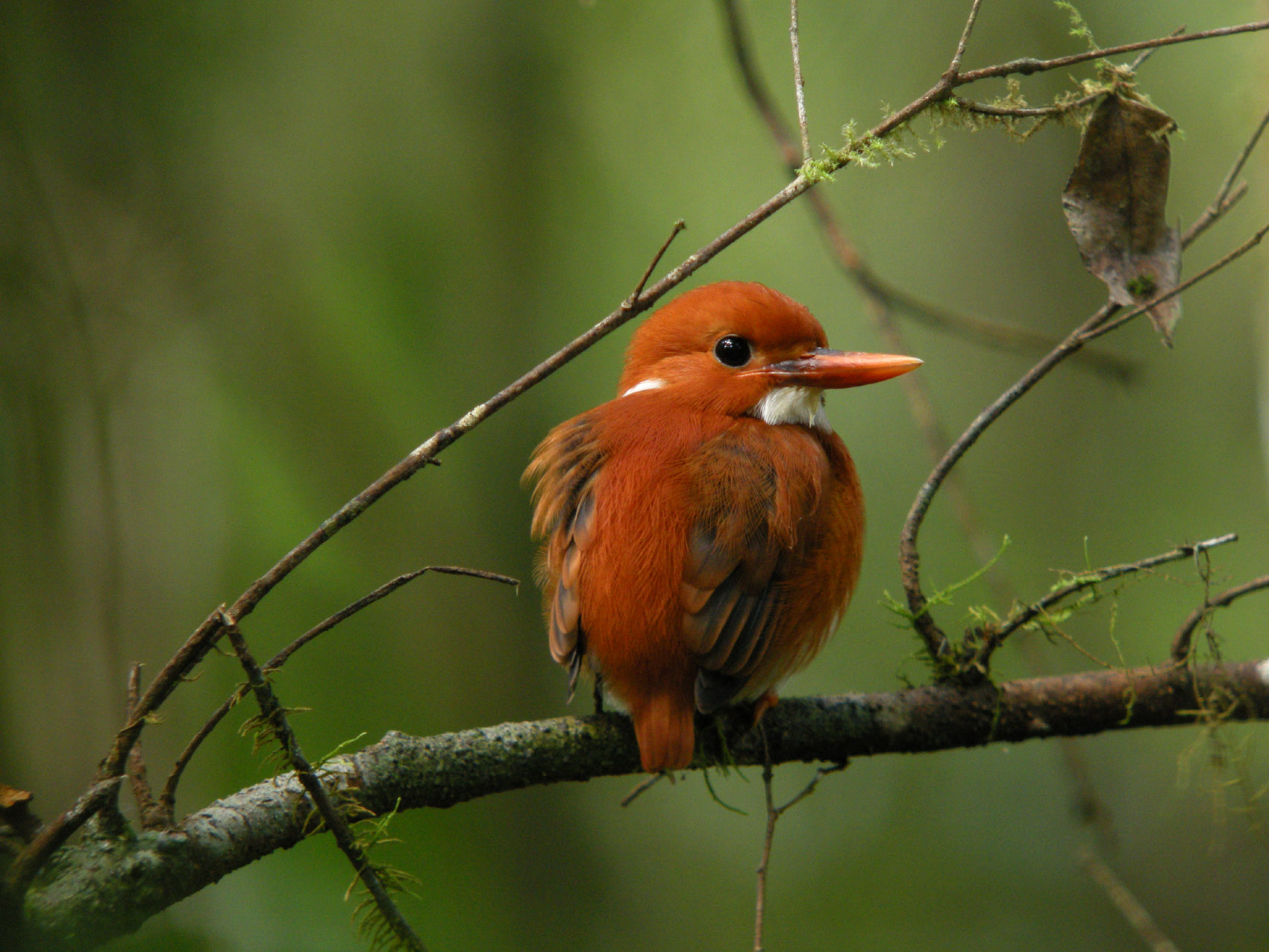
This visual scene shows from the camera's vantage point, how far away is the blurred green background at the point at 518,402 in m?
2.78

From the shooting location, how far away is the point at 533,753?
74.4 inches

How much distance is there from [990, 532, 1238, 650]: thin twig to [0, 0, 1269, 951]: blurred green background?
1.53ft

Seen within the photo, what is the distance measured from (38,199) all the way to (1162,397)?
501 cm

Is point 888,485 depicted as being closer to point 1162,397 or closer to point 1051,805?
point 1162,397

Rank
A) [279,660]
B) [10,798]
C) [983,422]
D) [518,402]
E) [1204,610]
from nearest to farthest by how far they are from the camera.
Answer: [10,798]
[279,660]
[983,422]
[1204,610]
[518,402]

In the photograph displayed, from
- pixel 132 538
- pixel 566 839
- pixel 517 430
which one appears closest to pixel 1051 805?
pixel 566 839

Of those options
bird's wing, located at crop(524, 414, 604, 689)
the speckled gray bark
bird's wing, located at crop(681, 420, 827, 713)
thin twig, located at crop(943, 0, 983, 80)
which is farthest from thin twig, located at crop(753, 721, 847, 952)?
thin twig, located at crop(943, 0, 983, 80)

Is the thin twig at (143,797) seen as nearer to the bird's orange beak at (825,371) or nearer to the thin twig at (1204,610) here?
the bird's orange beak at (825,371)

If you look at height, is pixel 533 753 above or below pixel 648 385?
below

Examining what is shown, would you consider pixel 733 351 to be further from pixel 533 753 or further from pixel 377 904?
pixel 377 904

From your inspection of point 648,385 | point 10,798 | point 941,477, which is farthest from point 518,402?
point 10,798

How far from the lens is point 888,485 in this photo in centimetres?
562

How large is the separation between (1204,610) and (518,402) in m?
2.97

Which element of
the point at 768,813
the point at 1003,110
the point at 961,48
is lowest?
the point at 768,813
